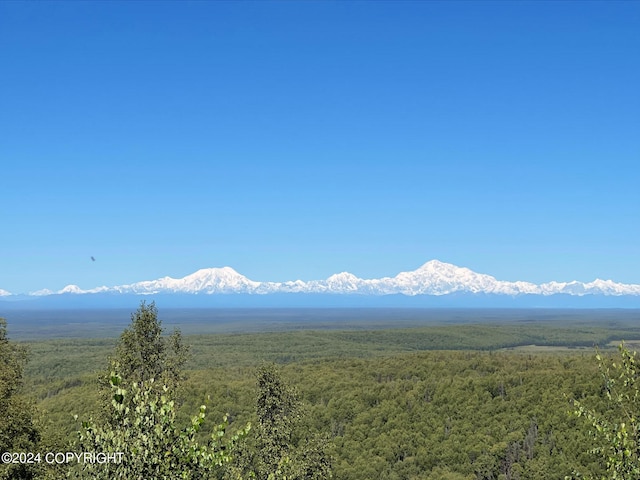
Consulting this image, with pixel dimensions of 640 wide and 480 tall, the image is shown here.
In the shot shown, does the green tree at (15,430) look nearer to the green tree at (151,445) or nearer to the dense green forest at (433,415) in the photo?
the dense green forest at (433,415)

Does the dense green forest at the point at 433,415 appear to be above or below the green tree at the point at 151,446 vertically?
below

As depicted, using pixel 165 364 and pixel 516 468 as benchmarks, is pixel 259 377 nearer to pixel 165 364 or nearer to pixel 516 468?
pixel 165 364

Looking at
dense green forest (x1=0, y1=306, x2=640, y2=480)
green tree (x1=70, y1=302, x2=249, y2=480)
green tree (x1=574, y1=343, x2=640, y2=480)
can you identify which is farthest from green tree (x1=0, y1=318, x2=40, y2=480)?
green tree (x1=574, y1=343, x2=640, y2=480)

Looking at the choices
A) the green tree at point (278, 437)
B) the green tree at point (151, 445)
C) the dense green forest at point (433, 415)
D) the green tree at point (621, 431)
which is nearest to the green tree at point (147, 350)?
the green tree at point (278, 437)

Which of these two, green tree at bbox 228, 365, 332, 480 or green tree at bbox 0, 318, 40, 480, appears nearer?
green tree at bbox 0, 318, 40, 480

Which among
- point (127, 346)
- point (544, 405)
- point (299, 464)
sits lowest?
point (544, 405)

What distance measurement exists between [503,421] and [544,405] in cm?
830

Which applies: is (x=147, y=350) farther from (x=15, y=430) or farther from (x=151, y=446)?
(x=151, y=446)

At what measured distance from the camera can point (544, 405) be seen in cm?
9744

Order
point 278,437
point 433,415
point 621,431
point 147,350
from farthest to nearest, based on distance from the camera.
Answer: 1. point 433,415
2. point 278,437
3. point 147,350
4. point 621,431

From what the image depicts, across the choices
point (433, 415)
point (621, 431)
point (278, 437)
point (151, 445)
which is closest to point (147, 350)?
point (278, 437)

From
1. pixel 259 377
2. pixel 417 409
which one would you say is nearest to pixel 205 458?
pixel 259 377

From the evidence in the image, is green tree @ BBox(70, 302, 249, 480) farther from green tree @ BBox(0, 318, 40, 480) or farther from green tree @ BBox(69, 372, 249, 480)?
green tree @ BBox(0, 318, 40, 480)

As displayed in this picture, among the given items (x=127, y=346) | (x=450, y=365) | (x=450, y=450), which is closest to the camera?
(x=127, y=346)
